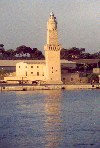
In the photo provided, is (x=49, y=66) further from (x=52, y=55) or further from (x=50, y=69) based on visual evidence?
(x=52, y=55)

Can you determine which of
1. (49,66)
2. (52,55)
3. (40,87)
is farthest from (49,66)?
(40,87)

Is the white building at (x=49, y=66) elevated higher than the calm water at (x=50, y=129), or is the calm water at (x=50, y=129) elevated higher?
the white building at (x=49, y=66)

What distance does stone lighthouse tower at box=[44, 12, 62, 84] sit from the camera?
68.1 m

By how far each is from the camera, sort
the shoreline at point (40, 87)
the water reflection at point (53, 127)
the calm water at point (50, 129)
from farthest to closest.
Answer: the shoreline at point (40, 87) < the water reflection at point (53, 127) < the calm water at point (50, 129)

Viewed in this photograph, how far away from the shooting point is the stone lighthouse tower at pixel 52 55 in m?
68.1

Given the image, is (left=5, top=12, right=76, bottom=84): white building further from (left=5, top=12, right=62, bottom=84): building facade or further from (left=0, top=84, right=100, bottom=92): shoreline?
(left=0, top=84, right=100, bottom=92): shoreline

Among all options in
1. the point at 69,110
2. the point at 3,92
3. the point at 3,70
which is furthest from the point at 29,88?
the point at 69,110

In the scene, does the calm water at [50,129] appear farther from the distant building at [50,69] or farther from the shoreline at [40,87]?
the distant building at [50,69]

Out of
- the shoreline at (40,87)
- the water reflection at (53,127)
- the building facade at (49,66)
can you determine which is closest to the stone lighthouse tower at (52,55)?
the building facade at (49,66)

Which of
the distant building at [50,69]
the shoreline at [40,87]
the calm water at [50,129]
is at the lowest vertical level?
the calm water at [50,129]

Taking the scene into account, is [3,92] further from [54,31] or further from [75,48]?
[75,48]

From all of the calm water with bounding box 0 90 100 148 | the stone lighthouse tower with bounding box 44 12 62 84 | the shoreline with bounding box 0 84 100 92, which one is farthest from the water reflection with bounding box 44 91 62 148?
the stone lighthouse tower with bounding box 44 12 62 84

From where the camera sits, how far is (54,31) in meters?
69.2

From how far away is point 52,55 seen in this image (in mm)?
69375
